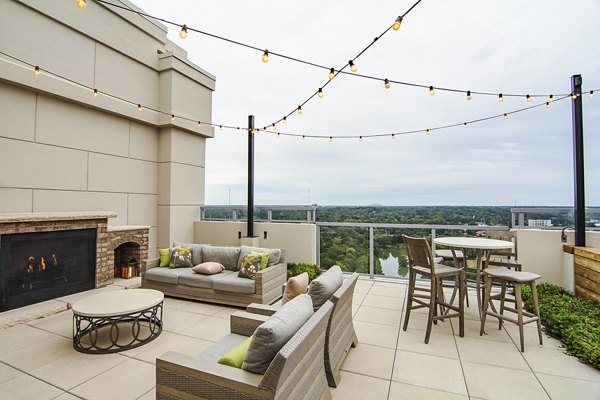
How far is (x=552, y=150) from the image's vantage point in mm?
4906

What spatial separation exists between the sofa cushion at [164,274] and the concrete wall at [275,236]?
70.4 inches

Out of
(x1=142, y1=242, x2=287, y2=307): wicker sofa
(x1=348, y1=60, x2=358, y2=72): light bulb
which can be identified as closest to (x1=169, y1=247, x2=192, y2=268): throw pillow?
(x1=142, y1=242, x2=287, y2=307): wicker sofa

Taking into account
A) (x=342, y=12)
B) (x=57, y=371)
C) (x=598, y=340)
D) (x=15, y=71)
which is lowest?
(x=57, y=371)

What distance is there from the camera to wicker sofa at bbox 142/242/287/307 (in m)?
3.85

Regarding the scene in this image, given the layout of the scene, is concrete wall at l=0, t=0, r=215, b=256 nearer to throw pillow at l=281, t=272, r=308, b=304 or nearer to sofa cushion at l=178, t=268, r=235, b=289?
sofa cushion at l=178, t=268, r=235, b=289

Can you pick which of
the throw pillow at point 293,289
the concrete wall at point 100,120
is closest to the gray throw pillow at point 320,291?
the throw pillow at point 293,289

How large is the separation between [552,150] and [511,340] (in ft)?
12.7

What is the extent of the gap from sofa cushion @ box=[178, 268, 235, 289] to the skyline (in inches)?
89.4

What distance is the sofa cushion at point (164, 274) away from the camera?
13.9 feet

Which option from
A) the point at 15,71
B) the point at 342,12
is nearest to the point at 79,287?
the point at 15,71

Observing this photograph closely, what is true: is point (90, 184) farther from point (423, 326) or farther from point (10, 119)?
point (423, 326)

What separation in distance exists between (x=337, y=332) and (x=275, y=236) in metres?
3.68

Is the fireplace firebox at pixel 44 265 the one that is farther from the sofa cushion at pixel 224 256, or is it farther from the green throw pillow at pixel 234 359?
the green throw pillow at pixel 234 359

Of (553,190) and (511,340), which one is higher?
(553,190)
